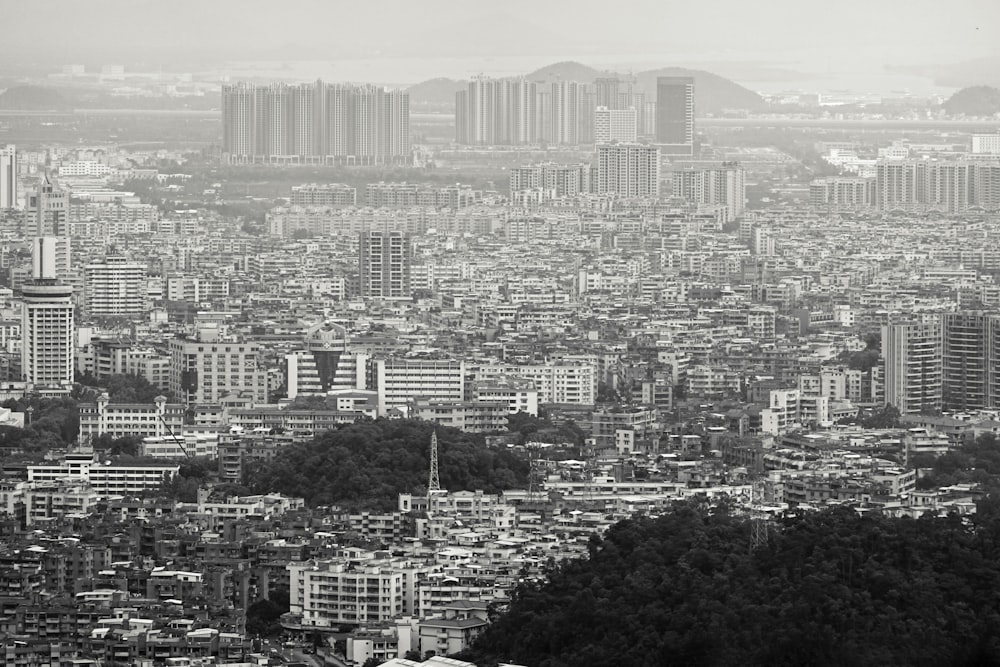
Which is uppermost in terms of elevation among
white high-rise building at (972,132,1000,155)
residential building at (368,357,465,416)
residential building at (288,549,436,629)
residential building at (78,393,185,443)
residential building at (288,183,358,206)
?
white high-rise building at (972,132,1000,155)

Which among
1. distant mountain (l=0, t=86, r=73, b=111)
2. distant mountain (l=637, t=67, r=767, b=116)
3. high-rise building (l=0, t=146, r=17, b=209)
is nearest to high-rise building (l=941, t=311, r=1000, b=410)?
high-rise building (l=0, t=146, r=17, b=209)

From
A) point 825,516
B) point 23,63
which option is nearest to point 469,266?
point 23,63

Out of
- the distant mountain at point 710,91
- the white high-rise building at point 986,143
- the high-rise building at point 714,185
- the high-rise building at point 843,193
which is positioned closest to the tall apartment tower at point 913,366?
the high-rise building at point 714,185

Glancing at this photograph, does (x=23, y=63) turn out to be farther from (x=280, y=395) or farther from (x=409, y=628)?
(x=409, y=628)

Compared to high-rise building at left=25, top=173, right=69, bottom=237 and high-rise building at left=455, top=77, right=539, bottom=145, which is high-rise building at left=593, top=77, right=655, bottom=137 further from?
high-rise building at left=25, top=173, right=69, bottom=237

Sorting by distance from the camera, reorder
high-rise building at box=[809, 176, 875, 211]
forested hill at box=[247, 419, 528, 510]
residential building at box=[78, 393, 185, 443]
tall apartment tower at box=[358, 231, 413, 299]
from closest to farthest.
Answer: forested hill at box=[247, 419, 528, 510]
residential building at box=[78, 393, 185, 443]
tall apartment tower at box=[358, 231, 413, 299]
high-rise building at box=[809, 176, 875, 211]

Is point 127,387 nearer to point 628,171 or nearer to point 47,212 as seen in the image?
point 47,212

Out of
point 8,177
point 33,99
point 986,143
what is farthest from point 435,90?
point 8,177
